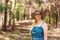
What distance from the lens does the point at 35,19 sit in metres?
1.99

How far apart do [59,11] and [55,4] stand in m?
0.10

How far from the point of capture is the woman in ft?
6.43

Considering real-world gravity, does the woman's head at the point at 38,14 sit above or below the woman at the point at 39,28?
above

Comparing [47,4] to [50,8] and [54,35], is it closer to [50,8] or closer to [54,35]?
[50,8]

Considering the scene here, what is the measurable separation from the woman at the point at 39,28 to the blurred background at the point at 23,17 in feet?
0.16

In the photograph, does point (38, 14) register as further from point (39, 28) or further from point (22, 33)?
point (22, 33)

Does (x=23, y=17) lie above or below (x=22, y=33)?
above

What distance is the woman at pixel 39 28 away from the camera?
196 centimetres

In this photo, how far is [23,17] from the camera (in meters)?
2.00

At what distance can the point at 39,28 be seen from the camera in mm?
1966

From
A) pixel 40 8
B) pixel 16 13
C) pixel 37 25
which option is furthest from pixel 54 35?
pixel 16 13

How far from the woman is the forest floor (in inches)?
2.4

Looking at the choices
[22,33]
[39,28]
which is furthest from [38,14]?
[22,33]

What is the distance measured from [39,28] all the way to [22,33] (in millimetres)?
219
